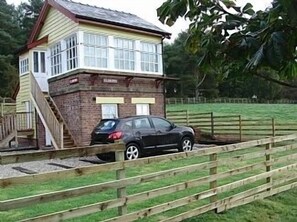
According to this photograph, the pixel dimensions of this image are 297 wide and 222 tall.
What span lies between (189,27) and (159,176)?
3156mm

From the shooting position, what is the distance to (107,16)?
61.9 ft

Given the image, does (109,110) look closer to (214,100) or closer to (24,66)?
(24,66)

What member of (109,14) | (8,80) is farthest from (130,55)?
(8,80)

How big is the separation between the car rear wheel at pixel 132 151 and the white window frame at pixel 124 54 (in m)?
5.75

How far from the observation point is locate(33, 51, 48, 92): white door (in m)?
20.6

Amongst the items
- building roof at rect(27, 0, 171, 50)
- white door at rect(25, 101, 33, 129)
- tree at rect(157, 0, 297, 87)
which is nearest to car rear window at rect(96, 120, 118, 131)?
building roof at rect(27, 0, 171, 50)

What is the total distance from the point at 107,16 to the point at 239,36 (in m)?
17.5

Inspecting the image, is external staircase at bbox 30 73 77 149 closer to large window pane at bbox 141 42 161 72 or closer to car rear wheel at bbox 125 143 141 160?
car rear wheel at bbox 125 143 141 160

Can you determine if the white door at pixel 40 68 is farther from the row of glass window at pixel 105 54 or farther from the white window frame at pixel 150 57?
the white window frame at pixel 150 57

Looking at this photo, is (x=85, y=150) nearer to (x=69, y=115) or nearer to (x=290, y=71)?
(x=290, y=71)

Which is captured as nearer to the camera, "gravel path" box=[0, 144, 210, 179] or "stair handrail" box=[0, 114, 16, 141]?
"gravel path" box=[0, 144, 210, 179]

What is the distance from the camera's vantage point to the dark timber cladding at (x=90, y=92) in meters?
17.1

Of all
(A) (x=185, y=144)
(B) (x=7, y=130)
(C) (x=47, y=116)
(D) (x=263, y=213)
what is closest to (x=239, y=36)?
(D) (x=263, y=213)

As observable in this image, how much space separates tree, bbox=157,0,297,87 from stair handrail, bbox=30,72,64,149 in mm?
14629
